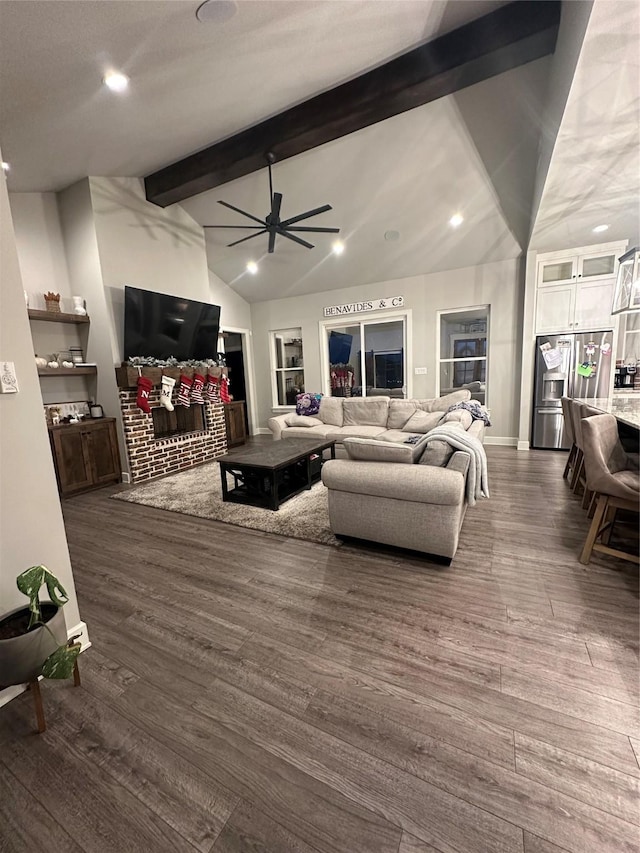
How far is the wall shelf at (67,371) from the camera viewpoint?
402 centimetres

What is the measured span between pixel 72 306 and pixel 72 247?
72 cm

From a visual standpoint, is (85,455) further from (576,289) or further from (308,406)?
(576,289)

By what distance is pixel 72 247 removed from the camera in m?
4.34

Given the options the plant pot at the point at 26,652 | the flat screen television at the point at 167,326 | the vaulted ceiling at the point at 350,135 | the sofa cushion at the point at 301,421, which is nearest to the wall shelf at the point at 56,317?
the flat screen television at the point at 167,326

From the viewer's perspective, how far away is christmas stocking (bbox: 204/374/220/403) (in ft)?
17.6

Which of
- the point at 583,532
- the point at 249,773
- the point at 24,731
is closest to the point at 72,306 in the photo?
the point at 24,731

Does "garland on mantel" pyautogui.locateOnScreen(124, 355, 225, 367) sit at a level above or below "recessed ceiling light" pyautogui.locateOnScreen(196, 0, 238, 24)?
below

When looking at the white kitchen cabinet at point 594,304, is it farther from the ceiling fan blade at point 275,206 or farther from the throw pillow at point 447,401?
the ceiling fan blade at point 275,206

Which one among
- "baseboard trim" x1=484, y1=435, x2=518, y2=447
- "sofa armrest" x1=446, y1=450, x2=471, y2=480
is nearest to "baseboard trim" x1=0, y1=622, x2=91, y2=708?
"sofa armrest" x1=446, y1=450, x2=471, y2=480

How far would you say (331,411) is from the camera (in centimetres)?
571

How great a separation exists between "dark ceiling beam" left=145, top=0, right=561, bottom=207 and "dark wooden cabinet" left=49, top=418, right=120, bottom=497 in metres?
3.17

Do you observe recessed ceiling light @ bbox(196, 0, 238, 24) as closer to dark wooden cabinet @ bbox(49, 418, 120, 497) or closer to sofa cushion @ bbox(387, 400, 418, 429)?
dark wooden cabinet @ bbox(49, 418, 120, 497)

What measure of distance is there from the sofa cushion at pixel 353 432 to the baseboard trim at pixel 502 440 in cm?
208

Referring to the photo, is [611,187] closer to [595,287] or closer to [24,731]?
[595,287]
